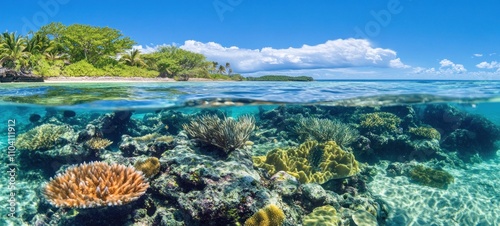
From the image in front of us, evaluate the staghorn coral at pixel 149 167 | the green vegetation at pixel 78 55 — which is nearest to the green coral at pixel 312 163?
the staghorn coral at pixel 149 167

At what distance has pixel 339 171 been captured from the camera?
8.17m

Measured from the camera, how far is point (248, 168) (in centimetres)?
636

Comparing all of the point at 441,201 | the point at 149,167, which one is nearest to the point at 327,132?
the point at 441,201

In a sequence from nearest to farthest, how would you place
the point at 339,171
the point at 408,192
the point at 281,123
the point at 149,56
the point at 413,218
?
the point at 413,218, the point at 339,171, the point at 408,192, the point at 281,123, the point at 149,56

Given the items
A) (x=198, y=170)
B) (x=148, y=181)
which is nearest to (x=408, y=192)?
(x=198, y=170)

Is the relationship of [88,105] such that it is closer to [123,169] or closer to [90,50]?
[123,169]

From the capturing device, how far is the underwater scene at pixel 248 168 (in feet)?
17.8

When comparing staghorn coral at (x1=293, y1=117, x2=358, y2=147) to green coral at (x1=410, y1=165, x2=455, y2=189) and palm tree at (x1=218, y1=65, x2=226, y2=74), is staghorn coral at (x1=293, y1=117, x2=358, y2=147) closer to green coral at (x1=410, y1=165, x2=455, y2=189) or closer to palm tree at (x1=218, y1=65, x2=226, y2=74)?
green coral at (x1=410, y1=165, x2=455, y2=189)

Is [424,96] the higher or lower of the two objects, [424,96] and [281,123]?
the higher

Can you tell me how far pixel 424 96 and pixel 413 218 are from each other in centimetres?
818

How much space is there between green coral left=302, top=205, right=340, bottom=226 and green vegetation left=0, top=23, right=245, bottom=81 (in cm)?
2555

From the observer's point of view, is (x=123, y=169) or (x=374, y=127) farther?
(x=374, y=127)

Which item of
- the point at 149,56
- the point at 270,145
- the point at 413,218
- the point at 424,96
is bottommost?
the point at 413,218

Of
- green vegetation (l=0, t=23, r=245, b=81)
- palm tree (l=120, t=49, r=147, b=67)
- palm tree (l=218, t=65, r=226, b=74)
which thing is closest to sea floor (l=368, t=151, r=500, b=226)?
green vegetation (l=0, t=23, r=245, b=81)
